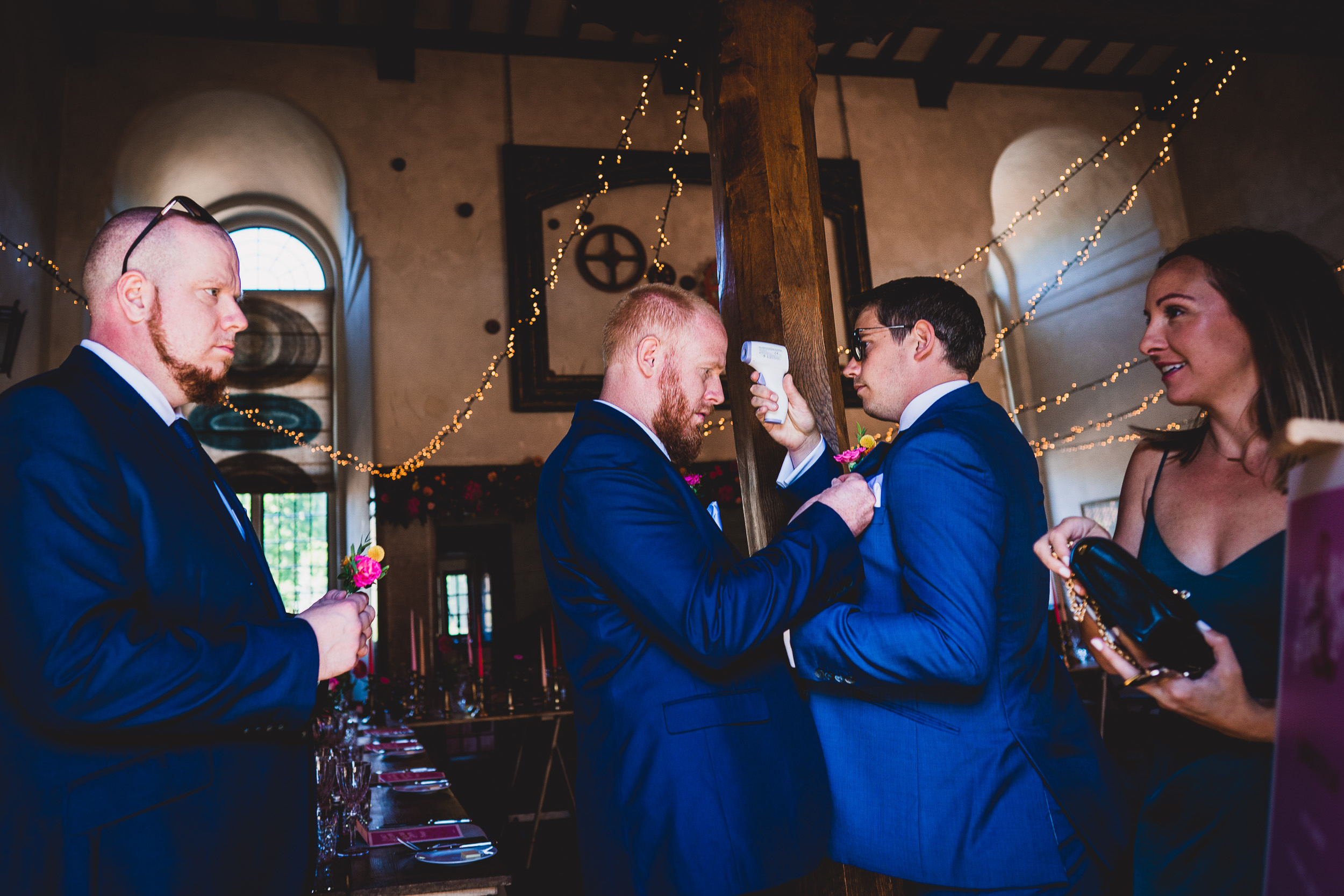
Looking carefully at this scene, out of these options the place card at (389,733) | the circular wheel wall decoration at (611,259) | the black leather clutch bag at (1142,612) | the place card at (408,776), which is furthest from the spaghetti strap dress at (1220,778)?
the circular wheel wall decoration at (611,259)

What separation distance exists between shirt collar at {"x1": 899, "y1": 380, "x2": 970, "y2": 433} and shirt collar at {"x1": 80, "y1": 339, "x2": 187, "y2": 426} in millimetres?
1295

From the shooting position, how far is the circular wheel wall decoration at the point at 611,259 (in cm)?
838

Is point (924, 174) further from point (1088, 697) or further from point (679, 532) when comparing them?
point (679, 532)

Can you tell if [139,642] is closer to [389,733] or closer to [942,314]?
[942,314]

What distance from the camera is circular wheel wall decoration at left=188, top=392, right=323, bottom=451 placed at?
11.6 m

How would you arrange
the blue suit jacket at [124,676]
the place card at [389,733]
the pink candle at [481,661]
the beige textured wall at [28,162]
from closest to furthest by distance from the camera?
the blue suit jacket at [124,676]
the place card at [389,733]
the beige textured wall at [28,162]
the pink candle at [481,661]

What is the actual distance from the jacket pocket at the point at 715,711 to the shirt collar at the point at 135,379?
0.94 metres

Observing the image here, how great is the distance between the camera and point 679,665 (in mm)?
1559

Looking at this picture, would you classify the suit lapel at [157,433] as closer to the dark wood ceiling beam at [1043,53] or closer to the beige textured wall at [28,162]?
the beige textured wall at [28,162]

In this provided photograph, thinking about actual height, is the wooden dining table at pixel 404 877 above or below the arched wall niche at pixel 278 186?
below

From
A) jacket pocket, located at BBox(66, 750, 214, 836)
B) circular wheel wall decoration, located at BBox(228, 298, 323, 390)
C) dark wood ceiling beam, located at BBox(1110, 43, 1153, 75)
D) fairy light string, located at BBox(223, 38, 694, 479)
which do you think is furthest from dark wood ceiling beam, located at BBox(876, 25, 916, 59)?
jacket pocket, located at BBox(66, 750, 214, 836)

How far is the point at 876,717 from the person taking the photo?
5.34 feet

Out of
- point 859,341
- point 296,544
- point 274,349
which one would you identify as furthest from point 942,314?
point 274,349

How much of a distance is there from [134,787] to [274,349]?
38.4ft
